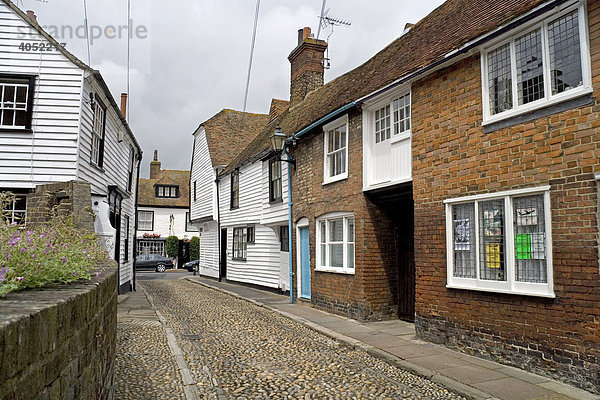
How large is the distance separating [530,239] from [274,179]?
11291mm

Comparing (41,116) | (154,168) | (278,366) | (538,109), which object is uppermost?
(154,168)

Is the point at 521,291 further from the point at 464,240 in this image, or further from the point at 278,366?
the point at 278,366

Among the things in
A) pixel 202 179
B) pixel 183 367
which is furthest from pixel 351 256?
pixel 202 179

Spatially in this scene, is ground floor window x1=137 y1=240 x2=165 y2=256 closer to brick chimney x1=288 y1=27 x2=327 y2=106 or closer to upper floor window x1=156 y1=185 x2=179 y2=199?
upper floor window x1=156 y1=185 x2=179 y2=199

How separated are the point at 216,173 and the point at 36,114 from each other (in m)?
13.7

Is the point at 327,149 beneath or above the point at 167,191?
beneath

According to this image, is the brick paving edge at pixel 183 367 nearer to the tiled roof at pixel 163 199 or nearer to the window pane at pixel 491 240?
the window pane at pixel 491 240

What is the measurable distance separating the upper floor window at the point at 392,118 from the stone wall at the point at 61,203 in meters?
6.89

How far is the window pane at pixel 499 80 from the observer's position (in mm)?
7328

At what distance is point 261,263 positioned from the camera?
737 inches

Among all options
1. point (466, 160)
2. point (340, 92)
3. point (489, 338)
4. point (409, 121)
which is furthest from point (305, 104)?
point (489, 338)

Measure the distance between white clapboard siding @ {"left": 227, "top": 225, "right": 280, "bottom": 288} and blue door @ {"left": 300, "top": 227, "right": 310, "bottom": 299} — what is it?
277 cm

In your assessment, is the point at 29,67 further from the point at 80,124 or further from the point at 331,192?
the point at 331,192

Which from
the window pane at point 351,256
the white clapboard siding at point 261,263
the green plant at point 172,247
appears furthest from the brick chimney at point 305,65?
the green plant at point 172,247
